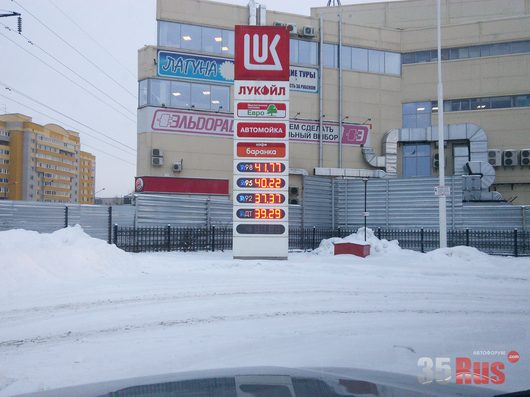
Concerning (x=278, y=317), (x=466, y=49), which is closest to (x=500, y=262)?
(x=278, y=317)

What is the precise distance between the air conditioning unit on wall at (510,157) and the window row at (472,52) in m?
7.26

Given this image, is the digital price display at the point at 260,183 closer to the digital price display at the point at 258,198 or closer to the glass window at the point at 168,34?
the digital price display at the point at 258,198

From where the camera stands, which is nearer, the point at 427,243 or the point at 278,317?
the point at 278,317

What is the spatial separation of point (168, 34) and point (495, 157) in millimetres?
24684

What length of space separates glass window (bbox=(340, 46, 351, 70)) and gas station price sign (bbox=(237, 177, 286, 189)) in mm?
20833

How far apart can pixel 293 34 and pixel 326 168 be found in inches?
399

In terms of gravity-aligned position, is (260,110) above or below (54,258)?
above

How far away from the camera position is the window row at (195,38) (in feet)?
112

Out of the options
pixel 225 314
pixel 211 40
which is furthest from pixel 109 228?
pixel 211 40

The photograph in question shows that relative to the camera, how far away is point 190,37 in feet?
113

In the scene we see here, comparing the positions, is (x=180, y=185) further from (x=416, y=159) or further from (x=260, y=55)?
(x=416, y=159)

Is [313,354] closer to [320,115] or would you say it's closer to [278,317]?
[278,317]

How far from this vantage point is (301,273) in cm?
1625

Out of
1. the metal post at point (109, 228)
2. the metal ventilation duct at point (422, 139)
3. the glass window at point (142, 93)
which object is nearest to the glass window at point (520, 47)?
the metal ventilation duct at point (422, 139)
